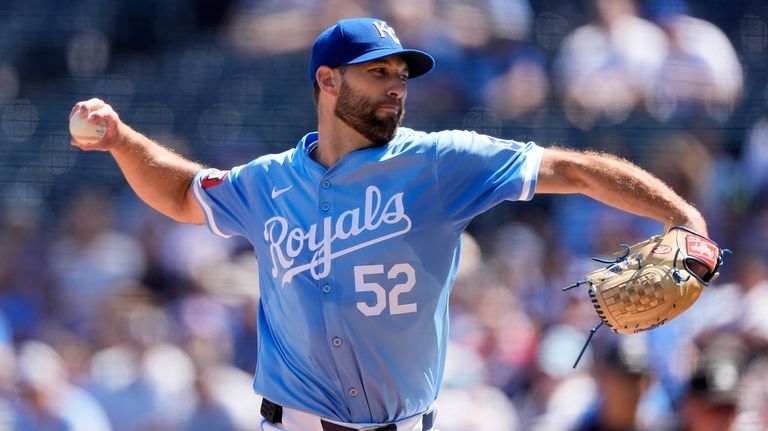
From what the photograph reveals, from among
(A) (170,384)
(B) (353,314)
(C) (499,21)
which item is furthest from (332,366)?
(C) (499,21)

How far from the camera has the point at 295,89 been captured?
212 inches

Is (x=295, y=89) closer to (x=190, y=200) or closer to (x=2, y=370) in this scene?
(x=2, y=370)

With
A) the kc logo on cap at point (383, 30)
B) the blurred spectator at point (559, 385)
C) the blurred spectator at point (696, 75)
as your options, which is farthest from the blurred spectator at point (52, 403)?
the blurred spectator at point (696, 75)

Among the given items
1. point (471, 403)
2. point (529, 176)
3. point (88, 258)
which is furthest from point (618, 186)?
point (88, 258)

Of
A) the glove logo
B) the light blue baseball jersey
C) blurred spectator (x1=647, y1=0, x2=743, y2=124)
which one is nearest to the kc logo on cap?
the light blue baseball jersey

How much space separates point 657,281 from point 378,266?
2.09ft

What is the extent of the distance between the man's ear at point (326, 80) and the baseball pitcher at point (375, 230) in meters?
0.01

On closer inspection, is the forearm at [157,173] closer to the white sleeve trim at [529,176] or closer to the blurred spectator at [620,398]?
the white sleeve trim at [529,176]

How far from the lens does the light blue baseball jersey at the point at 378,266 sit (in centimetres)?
260

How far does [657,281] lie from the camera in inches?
96.2

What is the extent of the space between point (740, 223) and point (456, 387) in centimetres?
142

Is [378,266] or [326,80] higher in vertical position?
[326,80]

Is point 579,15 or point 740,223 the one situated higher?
point 579,15

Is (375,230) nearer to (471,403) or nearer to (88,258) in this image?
(471,403)
